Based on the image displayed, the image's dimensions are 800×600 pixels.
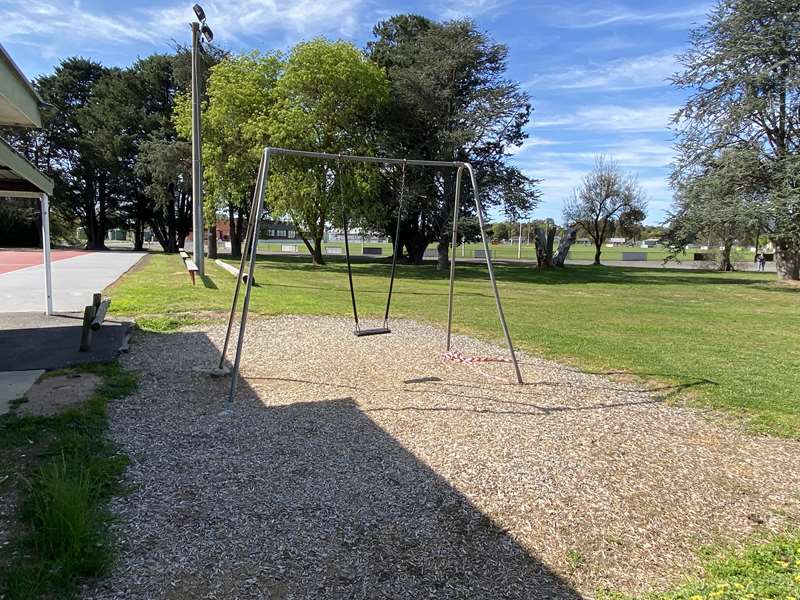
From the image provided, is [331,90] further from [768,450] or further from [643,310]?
[768,450]

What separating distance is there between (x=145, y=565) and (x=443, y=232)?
22228 mm

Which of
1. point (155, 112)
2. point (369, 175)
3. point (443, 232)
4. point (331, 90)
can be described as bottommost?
point (443, 232)

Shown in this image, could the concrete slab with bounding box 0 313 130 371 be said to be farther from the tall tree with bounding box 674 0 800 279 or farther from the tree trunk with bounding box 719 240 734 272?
the tree trunk with bounding box 719 240 734 272

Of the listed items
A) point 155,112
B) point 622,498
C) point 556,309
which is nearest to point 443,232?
point 556,309

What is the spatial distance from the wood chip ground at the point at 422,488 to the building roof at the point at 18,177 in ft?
7.91

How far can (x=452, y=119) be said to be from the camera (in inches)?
917

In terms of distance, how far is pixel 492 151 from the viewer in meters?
24.9

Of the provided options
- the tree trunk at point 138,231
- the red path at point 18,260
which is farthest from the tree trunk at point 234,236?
the red path at point 18,260

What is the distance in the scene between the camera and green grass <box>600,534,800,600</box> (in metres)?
2.36

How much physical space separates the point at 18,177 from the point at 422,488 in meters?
7.09

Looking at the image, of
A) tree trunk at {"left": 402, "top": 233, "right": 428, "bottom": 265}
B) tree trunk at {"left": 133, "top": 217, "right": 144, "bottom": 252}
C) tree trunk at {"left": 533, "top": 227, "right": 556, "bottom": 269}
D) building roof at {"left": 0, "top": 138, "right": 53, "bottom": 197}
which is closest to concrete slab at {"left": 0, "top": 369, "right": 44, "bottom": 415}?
building roof at {"left": 0, "top": 138, "right": 53, "bottom": 197}

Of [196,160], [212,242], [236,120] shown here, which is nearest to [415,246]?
[212,242]

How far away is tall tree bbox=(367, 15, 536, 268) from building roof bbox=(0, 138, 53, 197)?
640 inches

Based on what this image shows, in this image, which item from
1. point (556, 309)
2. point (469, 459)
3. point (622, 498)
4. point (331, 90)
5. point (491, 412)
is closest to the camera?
point (622, 498)
